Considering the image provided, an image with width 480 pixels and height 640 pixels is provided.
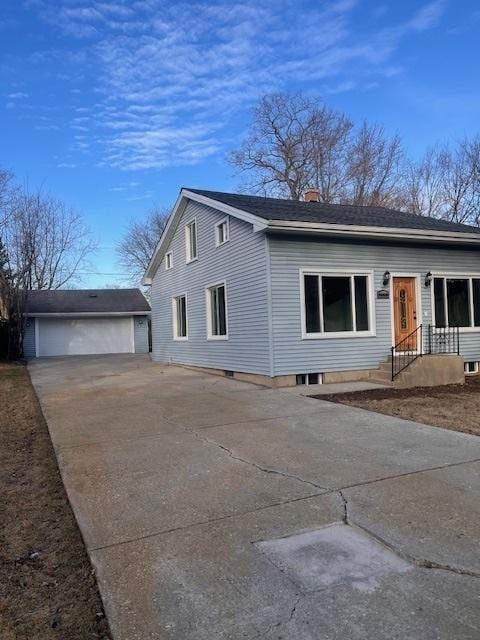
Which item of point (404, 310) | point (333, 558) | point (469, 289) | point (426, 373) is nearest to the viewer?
point (333, 558)

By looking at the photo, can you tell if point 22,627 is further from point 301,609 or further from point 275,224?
point 275,224

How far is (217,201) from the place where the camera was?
12758mm

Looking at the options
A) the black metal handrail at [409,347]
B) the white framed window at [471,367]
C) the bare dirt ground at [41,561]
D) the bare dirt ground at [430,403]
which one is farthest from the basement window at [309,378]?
the bare dirt ground at [41,561]

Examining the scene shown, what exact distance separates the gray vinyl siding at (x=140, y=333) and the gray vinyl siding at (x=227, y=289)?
9.67 meters

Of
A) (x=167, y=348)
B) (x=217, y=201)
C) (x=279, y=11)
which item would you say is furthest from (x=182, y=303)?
(x=279, y=11)

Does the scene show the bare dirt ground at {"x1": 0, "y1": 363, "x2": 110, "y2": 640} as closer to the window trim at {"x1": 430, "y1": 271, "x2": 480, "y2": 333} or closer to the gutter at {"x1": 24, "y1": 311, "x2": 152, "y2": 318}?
the window trim at {"x1": 430, "y1": 271, "x2": 480, "y2": 333}

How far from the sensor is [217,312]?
14.0 meters

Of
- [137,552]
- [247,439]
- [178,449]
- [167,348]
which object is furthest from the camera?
[167,348]

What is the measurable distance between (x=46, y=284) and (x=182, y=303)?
23833mm

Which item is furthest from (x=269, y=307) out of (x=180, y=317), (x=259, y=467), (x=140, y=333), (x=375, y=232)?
(x=140, y=333)

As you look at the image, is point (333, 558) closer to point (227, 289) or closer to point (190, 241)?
point (227, 289)

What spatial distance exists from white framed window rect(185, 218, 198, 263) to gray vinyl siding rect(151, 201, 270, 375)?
257 mm

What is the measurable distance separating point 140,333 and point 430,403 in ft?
72.8

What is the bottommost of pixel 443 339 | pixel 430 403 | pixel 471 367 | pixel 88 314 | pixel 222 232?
pixel 430 403
